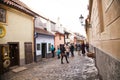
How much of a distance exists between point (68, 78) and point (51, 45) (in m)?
15.6

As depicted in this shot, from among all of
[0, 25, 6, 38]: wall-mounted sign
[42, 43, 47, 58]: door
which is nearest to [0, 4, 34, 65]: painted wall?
[0, 25, 6, 38]: wall-mounted sign

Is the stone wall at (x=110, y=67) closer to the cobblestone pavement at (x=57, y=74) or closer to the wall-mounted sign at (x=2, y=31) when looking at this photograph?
the cobblestone pavement at (x=57, y=74)

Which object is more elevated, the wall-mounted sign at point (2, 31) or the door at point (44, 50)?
the wall-mounted sign at point (2, 31)

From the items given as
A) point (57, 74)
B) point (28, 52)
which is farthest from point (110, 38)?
point (28, 52)

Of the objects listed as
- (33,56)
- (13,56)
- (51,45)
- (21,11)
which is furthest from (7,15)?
(51,45)

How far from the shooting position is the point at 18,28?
14477mm

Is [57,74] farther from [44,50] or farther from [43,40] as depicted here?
[44,50]

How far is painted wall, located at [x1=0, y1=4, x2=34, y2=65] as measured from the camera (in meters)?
12.9

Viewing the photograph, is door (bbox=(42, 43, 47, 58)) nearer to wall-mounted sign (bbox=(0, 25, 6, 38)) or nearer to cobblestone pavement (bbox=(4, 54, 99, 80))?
cobblestone pavement (bbox=(4, 54, 99, 80))

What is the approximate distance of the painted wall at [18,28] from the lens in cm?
1288

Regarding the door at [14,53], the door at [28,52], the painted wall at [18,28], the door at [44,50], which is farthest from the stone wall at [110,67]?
the door at [44,50]

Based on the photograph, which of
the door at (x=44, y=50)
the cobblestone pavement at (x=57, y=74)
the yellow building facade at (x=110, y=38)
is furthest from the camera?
the door at (x=44, y=50)

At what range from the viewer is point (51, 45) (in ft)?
80.3

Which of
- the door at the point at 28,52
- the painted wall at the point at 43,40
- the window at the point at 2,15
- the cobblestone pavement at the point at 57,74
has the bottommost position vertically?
the cobblestone pavement at the point at 57,74
